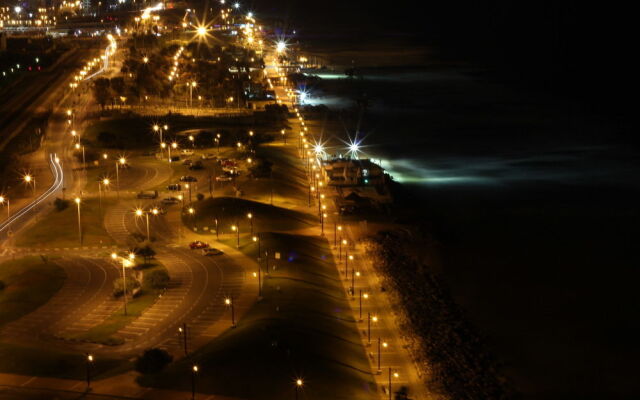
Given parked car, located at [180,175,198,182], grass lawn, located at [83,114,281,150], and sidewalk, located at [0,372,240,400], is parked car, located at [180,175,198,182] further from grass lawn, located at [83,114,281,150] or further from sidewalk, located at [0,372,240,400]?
sidewalk, located at [0,372,240,400]

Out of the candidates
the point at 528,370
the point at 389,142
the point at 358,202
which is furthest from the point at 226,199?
the point at 389,142

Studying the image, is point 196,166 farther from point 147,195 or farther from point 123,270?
point 123,270

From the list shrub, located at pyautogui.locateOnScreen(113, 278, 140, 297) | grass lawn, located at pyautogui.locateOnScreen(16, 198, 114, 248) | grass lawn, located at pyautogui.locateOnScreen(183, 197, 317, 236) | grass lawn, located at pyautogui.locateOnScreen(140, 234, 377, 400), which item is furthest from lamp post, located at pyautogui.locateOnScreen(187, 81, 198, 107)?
shrub, located at pyautogui.locateOnScreen(113, 278, 140, 297)

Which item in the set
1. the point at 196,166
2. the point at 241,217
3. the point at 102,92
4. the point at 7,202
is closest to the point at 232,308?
the point at 241,217

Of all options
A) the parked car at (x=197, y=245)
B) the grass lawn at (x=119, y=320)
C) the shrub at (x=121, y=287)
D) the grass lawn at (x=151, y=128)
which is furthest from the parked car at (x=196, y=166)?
the shrub at (x=121, y=287)

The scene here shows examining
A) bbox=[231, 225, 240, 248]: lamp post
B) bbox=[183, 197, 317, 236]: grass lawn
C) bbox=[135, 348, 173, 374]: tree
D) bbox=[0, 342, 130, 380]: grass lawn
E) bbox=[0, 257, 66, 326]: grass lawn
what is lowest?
bbox=[0, 342, 130, 380]: grass lawn

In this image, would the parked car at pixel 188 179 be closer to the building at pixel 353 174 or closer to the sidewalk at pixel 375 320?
the building at pixel 353 174
